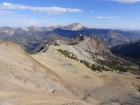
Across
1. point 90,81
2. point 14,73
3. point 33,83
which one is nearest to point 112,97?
point 90,81

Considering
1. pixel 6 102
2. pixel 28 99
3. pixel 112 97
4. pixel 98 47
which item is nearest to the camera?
pixel 6 102

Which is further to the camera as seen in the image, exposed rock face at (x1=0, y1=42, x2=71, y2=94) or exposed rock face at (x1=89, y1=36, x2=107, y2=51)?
exposed rock face at (x1=89, y1=36, x2=107, y2=51)

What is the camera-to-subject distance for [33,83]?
32.1 meters

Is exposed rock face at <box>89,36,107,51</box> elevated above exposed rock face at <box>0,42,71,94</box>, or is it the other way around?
exposed rock face at <box>0,42,71,94</box>

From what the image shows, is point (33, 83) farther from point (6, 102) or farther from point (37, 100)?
point (6, 102)

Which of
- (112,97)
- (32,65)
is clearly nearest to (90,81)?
(112,97)

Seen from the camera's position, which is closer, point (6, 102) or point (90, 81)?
point (6, 102)

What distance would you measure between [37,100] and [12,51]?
20.3 meters

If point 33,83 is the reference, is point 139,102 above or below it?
below

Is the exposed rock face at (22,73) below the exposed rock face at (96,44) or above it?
above

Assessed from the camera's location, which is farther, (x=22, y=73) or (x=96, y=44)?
(x=96, y=44)

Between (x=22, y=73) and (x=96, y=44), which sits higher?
(x=22, y=73)

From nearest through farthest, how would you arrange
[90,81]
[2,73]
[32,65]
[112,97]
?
[2,73] < [32,65] < [112,97] < [90,81]

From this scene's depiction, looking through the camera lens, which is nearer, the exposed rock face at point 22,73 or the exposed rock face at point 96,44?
the exposed rock face at point 22,73
